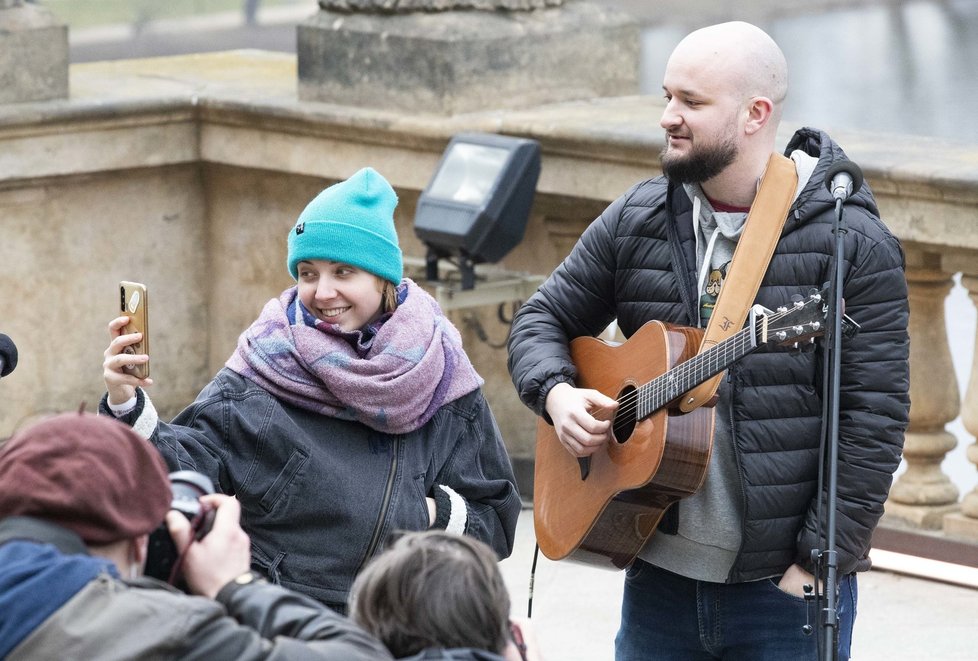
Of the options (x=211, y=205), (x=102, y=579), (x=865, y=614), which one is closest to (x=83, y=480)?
(x=102, y=579)

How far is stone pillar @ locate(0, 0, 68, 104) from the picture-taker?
602cm

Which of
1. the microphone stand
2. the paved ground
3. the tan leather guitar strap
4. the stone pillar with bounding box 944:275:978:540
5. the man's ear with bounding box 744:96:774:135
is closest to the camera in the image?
the microphone stand

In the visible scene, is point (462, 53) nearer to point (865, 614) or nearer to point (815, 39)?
point (865, 614)

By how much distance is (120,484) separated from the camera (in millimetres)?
2164

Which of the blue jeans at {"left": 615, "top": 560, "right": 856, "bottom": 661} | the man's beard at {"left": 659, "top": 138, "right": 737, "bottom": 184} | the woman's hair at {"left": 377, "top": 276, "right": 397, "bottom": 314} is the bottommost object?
the blue jeans at {"left": 615, "top": 560, "right": 856, "bottom": 661}

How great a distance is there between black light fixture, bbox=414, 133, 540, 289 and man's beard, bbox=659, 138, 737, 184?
7.23 ft

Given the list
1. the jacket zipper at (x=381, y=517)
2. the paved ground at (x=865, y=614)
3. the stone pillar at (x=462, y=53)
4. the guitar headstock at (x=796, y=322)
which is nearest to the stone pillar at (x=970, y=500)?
the paved ground at (x=865, y=614)

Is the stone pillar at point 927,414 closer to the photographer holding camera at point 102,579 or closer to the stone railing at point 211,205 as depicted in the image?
the stone railing at point 211,205

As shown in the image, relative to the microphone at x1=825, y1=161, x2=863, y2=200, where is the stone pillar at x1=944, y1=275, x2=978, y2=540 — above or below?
below

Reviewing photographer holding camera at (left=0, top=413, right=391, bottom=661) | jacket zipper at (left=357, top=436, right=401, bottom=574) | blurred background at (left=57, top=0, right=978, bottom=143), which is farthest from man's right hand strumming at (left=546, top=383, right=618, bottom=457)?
blurred background at (left=57, top=0, right=978, bottom=143)

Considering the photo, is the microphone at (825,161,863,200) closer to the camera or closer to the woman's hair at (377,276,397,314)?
the woman's hair at (377,276,397,314)

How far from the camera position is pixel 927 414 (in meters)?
5.19

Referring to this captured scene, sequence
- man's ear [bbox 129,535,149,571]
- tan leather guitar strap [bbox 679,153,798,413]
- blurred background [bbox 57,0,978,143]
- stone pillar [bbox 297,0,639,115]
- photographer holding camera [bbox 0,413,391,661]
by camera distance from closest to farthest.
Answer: photographer holding camera [bbox 0,413,391,661], man's ear [bbox 129,535,149,571], tan leather guitar strap [bbox 679,153,798,413], stone pillar [bbox 297,0,639,115], blurred background [bbox 57,0,978,143]

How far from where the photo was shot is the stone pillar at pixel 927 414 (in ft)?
16.7
